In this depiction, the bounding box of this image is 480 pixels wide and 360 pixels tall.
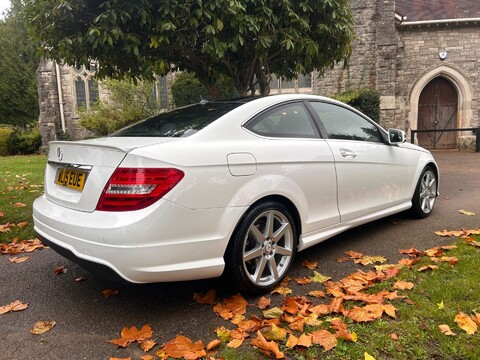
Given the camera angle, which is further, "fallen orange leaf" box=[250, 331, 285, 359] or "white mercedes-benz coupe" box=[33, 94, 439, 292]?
"white mercedes-benz coupe" box=[33, 94, 439, 292]

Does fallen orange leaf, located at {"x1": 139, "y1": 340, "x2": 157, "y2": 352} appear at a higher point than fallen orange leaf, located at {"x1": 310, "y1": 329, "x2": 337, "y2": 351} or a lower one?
lower

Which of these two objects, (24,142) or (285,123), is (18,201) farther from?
(24,142)

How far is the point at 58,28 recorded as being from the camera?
562 centimetres

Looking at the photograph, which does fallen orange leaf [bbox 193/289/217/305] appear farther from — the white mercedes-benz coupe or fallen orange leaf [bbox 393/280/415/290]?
fallen orange leaf [bbox 393/280/415/290]

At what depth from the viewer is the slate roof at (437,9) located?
1571cm

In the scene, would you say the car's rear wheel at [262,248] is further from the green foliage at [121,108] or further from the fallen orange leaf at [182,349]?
the green foliage at [121,108]

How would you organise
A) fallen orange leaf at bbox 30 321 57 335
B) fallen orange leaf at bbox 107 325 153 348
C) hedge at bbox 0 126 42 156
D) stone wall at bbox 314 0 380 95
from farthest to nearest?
hedge at bbox 0 126 42 156, stone wall at bbox 314 0 380 95, fallen orange leaf at bbox 30 321 57 335, fallen orange leaf at bbox 107 325 153 348

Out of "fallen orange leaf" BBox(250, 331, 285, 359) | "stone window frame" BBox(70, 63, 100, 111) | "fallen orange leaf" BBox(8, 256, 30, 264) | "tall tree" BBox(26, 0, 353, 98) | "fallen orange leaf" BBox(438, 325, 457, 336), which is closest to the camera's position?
"fallen orange leaf" BBox(250, 331, 285, 359)

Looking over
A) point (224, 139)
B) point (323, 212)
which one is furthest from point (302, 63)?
point (224, 139)

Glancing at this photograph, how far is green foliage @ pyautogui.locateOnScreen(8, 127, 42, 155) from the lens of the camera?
1817 cm

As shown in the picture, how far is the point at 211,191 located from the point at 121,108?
14.7 metres

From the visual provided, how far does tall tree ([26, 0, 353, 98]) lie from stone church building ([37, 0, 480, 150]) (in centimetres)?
948

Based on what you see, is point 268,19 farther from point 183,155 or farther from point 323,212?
point 183,155

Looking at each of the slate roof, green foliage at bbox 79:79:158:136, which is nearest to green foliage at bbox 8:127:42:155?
green foliage at bbox 79:79:158:136
